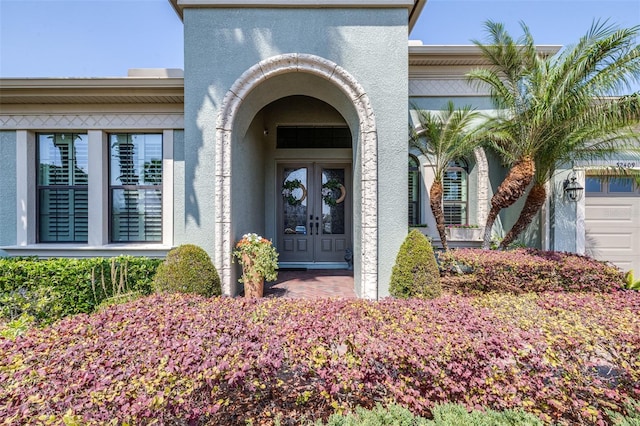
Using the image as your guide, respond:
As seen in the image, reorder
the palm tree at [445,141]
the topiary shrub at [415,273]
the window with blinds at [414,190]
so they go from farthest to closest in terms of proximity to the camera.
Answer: the window with blinds at [414,190]
the palm tree at [445,141]
the topiary shrub at [415,273]

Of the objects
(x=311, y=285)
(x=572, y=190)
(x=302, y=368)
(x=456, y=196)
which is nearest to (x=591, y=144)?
(x=572, y=190)

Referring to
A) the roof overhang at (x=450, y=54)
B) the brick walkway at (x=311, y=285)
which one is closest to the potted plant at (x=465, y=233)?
the brick walkway at (x=311, y=285)

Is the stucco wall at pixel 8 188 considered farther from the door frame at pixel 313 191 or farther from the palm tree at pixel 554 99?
the palm tree at pixel 554 99

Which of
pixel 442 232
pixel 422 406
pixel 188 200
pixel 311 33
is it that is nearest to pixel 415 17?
pixel 311 33

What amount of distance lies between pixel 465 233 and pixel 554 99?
3206mm

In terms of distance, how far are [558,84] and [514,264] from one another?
321 centimetres

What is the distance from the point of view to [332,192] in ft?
26.9

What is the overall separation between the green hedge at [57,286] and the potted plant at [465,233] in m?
6.83

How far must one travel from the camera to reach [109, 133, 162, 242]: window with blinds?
647cm

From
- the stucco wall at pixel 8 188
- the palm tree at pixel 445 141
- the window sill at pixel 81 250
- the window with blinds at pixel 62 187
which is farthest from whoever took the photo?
the window with blinds at pixel 62 187

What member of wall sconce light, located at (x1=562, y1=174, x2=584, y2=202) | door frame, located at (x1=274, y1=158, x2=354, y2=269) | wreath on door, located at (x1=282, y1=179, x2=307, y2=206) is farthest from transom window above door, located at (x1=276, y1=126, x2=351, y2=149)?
wall sconce light, located at (x1=562, y1=174, x2=584, y2=202)

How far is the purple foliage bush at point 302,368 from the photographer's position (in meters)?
1.71

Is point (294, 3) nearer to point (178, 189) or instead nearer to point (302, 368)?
point (178, 189)

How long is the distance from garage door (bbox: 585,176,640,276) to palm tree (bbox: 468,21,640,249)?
140cm
